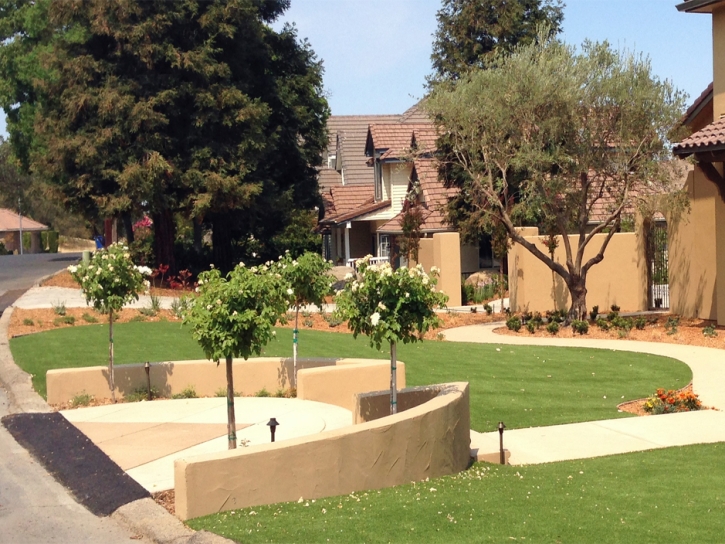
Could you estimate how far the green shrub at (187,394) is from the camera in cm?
1323

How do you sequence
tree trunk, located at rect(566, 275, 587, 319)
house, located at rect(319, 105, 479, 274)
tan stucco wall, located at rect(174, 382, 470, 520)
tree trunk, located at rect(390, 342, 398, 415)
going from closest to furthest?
1. tan stucco wall, located at rect(174, 382, 470, 520)
2. tree trunk, located at rect(390, 342, 398, 415)
3. tree trunk, located at rect(566, 275, 587, 319)
4. house, located at rect(319, 105, 479, 274)

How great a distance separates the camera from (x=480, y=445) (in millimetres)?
10375

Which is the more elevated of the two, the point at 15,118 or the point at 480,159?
the point at 15,118

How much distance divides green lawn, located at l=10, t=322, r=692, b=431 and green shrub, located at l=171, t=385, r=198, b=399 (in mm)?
1973

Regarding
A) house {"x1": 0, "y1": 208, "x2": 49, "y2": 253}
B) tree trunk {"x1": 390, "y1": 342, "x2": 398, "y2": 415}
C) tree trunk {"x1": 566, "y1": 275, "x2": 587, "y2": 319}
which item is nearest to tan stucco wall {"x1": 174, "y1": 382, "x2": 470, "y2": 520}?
tree trunk {"x1": 390, "y1": 342, "x2": 398, "y2": 415}

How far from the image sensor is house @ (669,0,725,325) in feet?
63.5

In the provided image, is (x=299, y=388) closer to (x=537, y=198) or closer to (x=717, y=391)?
(x=717, y=391)

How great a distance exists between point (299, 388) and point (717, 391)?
6251mm

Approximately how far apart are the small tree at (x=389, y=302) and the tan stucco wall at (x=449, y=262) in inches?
737

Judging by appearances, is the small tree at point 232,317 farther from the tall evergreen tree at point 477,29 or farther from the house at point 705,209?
the tall evergreen tree at point 477,29

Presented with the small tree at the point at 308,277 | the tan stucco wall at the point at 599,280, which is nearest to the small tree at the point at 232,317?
the small tree at the point at 308,277

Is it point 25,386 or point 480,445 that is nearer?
point 480,445

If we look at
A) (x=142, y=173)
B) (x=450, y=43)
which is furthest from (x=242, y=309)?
(x=450, y=43)

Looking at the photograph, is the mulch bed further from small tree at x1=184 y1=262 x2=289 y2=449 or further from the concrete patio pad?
small tree at x1=184 y1=262 x2=289 y2=449
